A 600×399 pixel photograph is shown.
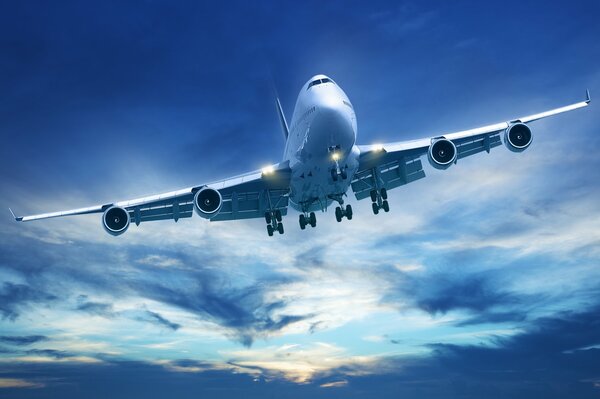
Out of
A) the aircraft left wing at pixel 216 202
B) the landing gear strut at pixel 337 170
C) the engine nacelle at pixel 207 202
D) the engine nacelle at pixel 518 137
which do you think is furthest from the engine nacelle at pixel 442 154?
the engine nacelle at pixel 207 202

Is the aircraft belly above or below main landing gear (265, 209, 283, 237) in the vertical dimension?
below

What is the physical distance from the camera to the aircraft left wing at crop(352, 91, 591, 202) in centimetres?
3394

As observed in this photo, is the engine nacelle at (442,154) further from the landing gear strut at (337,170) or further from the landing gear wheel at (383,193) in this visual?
the landing gear wheel at (383,193)

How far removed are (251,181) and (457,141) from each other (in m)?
14.6

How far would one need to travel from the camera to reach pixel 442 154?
112ft

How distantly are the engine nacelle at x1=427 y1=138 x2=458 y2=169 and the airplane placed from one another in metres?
0.06

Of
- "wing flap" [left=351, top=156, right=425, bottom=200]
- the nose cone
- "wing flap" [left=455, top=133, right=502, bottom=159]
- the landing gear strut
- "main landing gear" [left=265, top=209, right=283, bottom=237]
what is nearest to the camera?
the nose cone

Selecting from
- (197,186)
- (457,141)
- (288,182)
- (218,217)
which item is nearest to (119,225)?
(197,186)

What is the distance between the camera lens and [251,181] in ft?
121

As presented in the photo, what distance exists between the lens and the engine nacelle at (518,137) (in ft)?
111

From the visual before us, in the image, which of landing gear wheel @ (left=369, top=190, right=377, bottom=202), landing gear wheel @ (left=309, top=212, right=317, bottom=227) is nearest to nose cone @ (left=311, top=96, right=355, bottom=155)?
landing gear wheel @ (left=369, top=190, right=377, bottom=202)

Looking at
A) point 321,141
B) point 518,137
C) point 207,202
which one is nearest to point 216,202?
point 207,202

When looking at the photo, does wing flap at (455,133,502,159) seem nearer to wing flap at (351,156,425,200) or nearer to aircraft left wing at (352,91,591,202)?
aircraft left wing at (352,91,591,202)

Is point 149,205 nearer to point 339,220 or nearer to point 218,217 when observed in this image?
point 218,217
